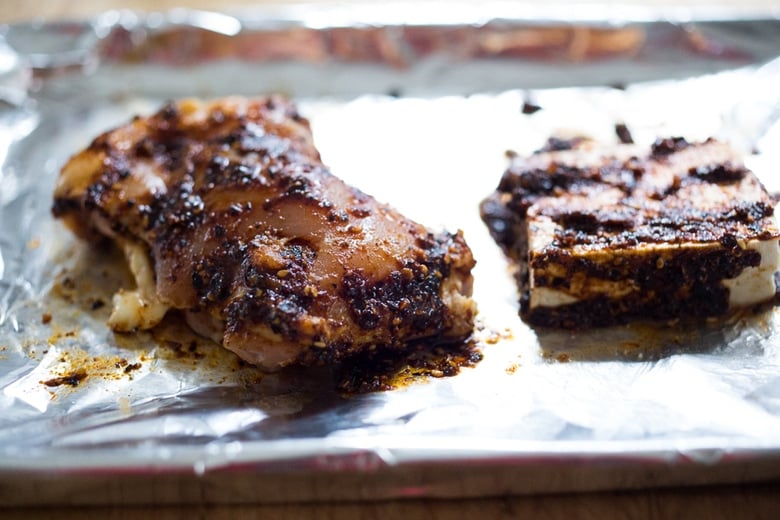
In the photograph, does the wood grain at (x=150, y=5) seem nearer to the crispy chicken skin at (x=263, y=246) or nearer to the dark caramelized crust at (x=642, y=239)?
the crispy chicken skin at (x=263, y=246)

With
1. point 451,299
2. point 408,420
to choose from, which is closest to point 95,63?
point 451,299

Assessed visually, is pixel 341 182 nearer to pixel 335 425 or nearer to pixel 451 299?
pixel 451 299

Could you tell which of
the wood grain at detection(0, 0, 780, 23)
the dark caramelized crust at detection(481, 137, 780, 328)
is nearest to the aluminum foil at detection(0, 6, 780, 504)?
the dark caramelized crust at detection(481, 137, 780, 328)

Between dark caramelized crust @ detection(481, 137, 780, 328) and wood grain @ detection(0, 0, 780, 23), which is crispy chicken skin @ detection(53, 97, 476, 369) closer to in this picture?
dark caramelized crust @ detection(481, 137, 780, 328)

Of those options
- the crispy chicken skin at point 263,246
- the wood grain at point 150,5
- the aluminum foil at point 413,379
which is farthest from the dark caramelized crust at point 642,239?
the wood grain at point 150,5

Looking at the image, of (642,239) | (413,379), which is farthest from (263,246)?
(642,239)
